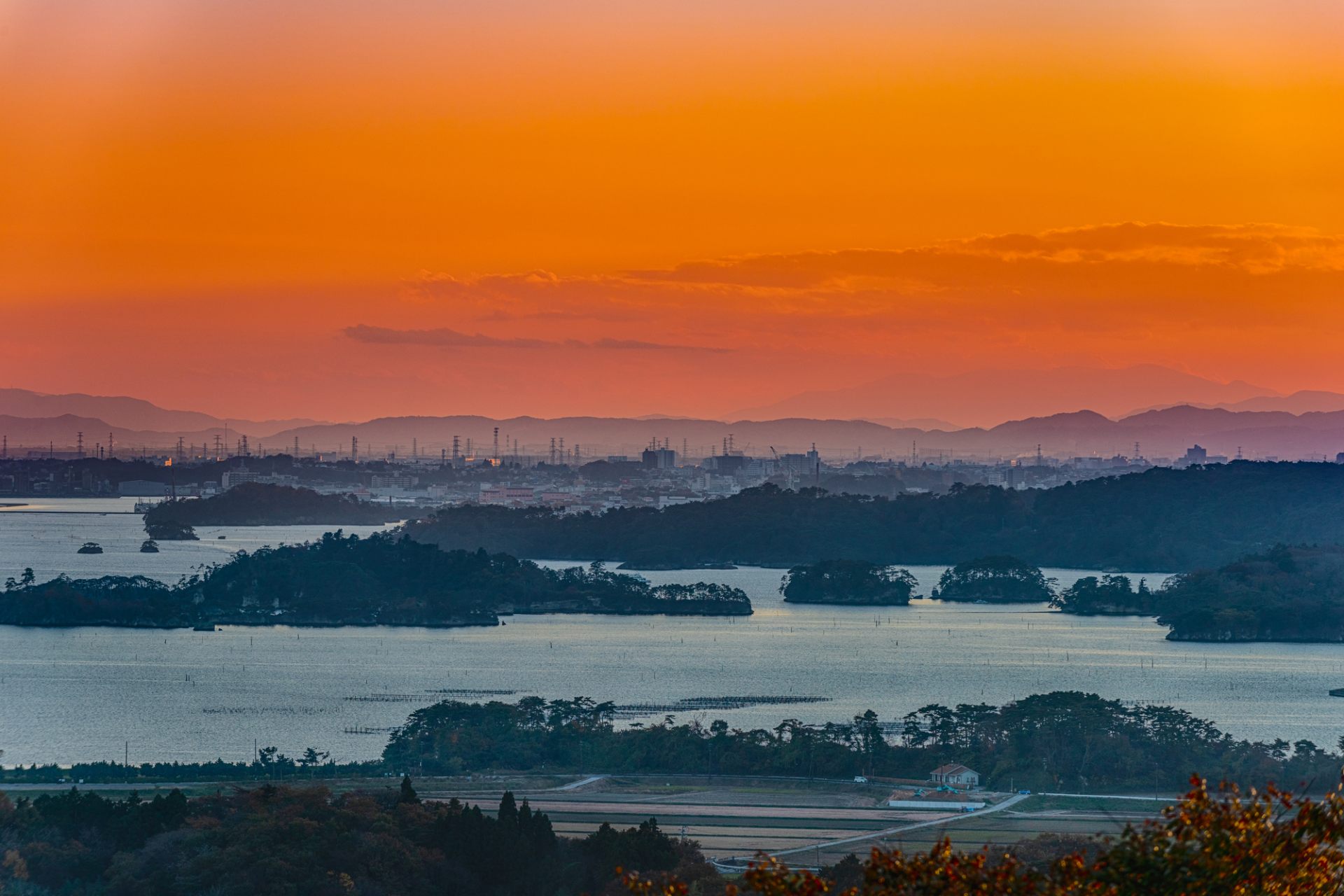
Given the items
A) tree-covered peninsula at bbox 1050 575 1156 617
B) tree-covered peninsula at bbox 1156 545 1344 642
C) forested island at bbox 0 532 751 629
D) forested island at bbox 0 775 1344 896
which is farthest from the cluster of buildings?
forested island at bbox 0 775 1344 896

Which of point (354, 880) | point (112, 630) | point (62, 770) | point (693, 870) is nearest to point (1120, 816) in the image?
point (693, 870)

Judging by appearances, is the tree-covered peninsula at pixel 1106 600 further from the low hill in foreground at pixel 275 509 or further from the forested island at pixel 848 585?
the low hill in foreground at pixel 275 509

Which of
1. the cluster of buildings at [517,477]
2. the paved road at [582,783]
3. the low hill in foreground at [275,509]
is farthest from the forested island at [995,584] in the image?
the cluster of buildings at [517,477]

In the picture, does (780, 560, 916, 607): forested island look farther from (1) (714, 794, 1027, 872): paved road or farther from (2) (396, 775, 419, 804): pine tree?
(2) (396, 775, 419, 804): pine tree

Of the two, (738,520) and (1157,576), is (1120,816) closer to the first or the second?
(1157,576)

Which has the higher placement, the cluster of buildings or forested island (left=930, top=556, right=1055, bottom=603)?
the cluster of buildings

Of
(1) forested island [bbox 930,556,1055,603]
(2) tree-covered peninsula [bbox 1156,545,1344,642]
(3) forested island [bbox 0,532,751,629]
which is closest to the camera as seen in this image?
(2) tree-covered peninsula [bbox 1156,545,1344,642]
